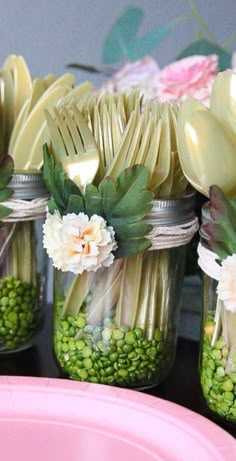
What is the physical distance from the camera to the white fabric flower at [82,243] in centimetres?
45

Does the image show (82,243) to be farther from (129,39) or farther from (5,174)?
(129,39)

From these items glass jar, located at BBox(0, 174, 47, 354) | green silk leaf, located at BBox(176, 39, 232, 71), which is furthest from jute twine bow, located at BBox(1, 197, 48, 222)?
green silk leaf, located at BBox(176, 39, 232, 71)

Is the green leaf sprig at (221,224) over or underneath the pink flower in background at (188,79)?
underneath

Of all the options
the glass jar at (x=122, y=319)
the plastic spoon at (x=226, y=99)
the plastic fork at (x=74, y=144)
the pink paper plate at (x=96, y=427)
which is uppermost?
the plastic spoon at (x=226, y=99)

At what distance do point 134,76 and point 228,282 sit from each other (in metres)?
0.30

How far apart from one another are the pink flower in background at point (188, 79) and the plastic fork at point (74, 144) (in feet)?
0.41

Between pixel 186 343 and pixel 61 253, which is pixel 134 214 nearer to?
pixel 61 253

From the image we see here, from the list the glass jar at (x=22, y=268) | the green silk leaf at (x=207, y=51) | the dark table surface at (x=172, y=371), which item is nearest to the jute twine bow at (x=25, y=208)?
the glass jar at (x=22, y=268)

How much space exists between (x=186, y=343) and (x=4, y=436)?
205 millimetres

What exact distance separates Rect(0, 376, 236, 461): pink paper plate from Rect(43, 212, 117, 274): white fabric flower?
0.26ft

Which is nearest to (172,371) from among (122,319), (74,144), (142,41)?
(122,319)

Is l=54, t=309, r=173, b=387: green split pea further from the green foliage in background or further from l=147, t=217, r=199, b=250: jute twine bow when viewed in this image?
the green foliage in background

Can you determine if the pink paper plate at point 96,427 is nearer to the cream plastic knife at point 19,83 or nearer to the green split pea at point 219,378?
the green split pea at point 219,378

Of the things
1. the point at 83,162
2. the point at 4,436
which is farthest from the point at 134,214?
the point at 4,436
